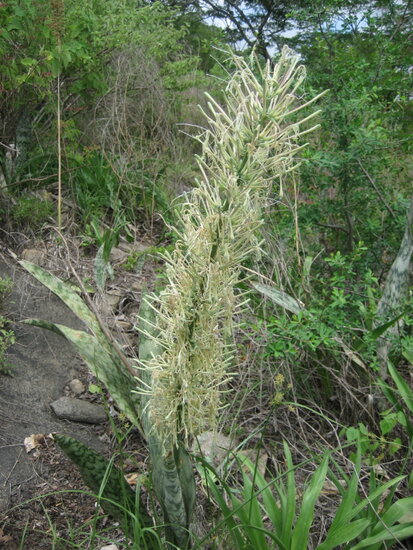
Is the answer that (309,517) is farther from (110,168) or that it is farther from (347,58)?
(110,168)

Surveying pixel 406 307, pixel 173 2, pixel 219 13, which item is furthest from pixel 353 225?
pixel 219 13

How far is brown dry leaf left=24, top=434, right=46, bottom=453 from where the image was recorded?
8.66 ft

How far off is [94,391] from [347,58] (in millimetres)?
2612

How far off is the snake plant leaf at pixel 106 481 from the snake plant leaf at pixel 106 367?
184mm

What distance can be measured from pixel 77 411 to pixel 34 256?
1604 millimetres

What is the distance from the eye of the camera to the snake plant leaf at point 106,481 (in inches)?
69.5

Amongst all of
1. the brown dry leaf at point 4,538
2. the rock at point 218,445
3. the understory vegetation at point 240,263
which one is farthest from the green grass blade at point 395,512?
the brown dry leaf at point 4,538

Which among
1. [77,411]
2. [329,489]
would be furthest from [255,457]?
[77,411]

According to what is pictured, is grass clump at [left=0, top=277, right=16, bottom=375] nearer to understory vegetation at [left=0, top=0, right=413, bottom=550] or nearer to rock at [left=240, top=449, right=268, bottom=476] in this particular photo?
understory vegetation at [left=0, top=0, right=413, bottom=550]

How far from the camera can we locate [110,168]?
5.43 meters

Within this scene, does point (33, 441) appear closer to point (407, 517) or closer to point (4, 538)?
point (4, 538)

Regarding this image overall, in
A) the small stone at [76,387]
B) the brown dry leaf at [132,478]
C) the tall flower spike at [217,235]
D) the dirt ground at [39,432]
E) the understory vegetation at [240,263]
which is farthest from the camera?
the small stone at [76,387]

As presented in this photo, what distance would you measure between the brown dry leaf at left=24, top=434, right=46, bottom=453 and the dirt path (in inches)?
0.9

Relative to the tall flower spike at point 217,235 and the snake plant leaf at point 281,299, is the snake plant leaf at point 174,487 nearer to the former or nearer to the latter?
the tall flower spike at point 217,235
